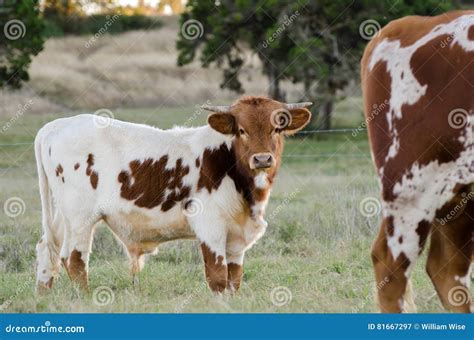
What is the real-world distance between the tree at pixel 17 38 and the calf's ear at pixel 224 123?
50.8ft

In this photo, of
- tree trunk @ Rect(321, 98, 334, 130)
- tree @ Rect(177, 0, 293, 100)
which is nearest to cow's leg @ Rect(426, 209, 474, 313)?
tree @ Rect(177, 0, 293, 100)

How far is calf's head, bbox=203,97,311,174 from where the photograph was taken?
24.7 feet

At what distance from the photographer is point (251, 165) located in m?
7.39

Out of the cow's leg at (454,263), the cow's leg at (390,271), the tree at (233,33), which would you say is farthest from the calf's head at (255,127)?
the tree at (233,33)

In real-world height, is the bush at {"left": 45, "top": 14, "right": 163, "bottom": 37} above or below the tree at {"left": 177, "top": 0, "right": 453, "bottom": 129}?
below

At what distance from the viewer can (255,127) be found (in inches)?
298

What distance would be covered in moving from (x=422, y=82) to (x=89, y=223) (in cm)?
372

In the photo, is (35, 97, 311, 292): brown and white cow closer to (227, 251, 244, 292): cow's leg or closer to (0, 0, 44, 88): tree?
(227, 251, 244, 292): cow's leg

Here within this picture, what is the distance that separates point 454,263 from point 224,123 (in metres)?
2.47

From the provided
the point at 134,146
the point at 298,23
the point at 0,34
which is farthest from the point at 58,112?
the point at 134,146

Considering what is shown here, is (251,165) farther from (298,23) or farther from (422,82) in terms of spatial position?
(298,23)

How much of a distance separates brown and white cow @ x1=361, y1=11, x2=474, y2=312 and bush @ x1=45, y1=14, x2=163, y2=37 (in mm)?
33798

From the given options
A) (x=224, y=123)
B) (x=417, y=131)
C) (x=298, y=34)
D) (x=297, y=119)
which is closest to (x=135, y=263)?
(x=224, y=123)

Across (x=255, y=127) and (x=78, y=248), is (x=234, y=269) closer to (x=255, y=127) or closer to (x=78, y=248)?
(x=255, y=127)
